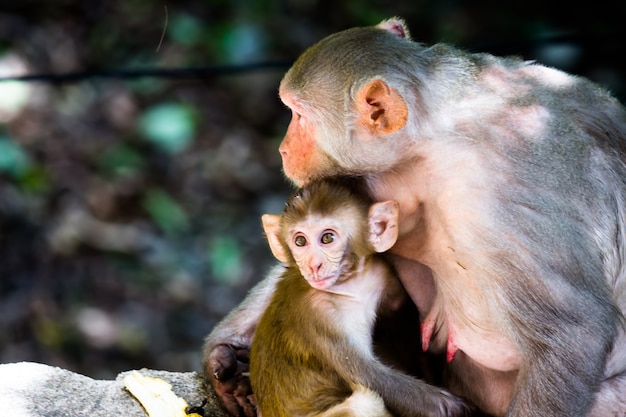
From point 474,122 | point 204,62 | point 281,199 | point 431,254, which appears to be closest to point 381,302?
point 431,254

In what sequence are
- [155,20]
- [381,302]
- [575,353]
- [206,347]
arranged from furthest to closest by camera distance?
[155,20], [206,347], [381,302], [575,353]

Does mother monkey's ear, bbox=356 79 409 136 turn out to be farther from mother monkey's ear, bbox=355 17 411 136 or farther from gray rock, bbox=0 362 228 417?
gray rock, bbox=0 362 228 417

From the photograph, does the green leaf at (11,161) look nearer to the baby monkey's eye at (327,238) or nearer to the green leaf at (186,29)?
→ the green leaf at (186,29)

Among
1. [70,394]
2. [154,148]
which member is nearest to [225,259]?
[154,148]

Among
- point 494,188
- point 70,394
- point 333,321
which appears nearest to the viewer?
point 494,188

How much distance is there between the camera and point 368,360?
3.63 metres

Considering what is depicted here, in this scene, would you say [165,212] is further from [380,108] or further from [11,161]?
[380,108]

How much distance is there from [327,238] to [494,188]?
58 cm

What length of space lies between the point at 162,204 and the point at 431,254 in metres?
3.45

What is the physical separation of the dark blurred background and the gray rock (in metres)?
2.10

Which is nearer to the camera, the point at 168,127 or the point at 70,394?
the point at 70,394

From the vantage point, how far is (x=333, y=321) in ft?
12.1

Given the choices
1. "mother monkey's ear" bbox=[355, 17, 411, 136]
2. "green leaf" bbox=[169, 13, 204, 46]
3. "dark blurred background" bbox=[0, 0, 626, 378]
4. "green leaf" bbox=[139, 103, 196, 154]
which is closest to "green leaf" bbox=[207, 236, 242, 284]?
"dark blurred background" bbox=[0, 0, 626, 378]

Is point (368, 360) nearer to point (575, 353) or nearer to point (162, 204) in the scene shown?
point (575, 353)
